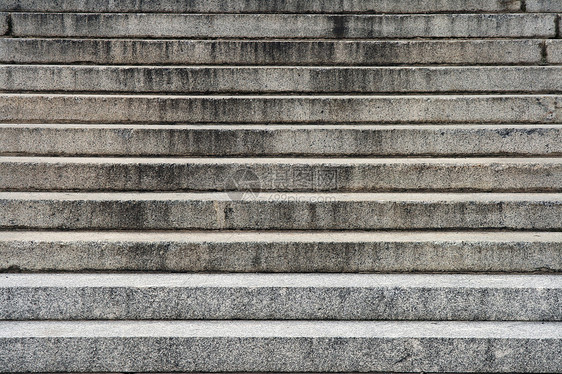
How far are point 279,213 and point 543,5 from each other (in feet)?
13.9

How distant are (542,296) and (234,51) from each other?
359 cm

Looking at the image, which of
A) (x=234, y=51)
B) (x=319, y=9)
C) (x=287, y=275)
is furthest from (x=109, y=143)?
(x=319, y=9)

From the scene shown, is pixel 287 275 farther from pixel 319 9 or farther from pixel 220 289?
pixel 319 9

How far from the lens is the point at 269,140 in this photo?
435cm

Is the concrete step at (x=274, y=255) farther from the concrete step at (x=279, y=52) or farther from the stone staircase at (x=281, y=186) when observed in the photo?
the concrete step at (x=279, y=52)

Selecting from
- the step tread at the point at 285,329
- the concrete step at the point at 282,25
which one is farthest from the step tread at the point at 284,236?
the concrete step at the point at 282,25

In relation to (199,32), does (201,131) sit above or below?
below

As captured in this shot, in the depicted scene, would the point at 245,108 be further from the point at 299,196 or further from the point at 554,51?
the point at 554,51

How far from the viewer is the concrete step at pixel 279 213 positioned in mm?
3736

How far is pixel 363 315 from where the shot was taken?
3.25 m

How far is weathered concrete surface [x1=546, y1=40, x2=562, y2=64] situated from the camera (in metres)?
5.15

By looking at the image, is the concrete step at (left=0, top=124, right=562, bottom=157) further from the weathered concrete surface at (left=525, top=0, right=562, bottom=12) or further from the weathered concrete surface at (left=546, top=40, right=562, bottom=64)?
the weathered concrete surface at (left=525, top=0, right=562, bottom=12)

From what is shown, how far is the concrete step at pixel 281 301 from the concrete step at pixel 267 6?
3604 millimetres

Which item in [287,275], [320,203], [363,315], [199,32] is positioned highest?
[199,32]
